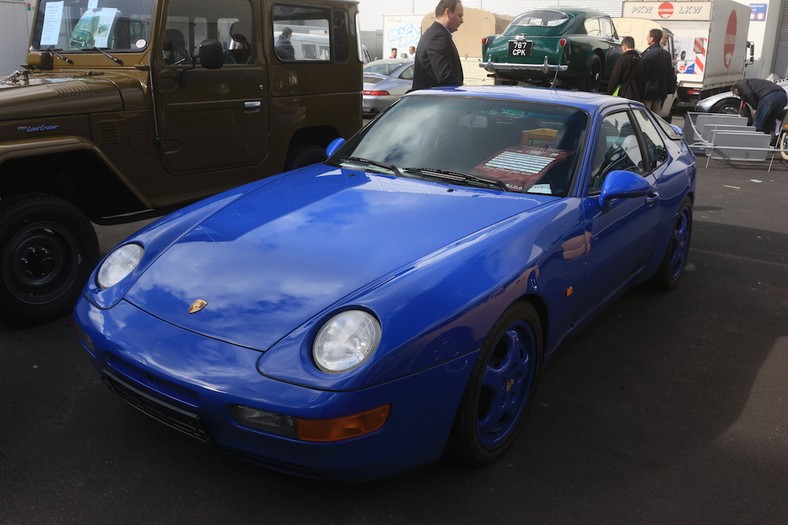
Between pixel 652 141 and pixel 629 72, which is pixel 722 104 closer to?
pixel 629 72

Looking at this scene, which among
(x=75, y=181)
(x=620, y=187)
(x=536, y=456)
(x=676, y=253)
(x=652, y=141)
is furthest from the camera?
(x=676, y=253)

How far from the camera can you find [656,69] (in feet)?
33.4

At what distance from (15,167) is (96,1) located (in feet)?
4.74

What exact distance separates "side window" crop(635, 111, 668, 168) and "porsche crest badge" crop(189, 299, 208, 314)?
2.92 metres

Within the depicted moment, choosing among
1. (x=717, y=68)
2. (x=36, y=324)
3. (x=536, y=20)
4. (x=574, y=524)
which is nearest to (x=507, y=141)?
(x=574, y=524)

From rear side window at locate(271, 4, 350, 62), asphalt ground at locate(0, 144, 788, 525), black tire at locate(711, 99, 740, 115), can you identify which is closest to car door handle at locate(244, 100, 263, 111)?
rear side window at locate(271, 4, 350, 62)

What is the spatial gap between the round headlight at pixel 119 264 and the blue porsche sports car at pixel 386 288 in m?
0.01

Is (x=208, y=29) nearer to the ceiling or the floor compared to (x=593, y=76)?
nearer to the ceiling

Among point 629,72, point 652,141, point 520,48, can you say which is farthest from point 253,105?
point 520,48

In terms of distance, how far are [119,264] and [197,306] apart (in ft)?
2.06

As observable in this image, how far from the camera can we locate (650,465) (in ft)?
9.30

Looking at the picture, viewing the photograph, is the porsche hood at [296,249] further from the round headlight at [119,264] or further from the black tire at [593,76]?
the black tire at [593,76]

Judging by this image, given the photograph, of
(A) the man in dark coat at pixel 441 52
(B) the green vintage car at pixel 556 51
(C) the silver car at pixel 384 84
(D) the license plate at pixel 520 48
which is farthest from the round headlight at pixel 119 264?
(D) the license plate at pixel 520 48

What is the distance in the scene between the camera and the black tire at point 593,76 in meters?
14.1
